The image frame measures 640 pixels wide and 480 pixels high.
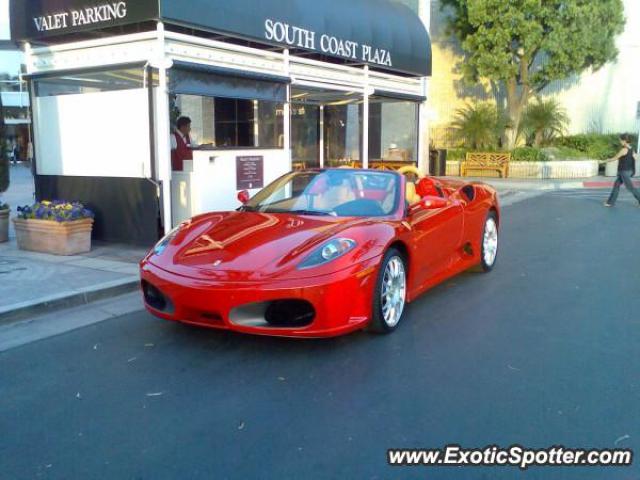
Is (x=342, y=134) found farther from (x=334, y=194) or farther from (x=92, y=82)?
(x=334, y=194)

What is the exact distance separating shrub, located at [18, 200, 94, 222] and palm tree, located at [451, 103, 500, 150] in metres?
17.8

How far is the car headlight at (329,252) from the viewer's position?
444 cm

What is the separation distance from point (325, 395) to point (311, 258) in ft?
3.46

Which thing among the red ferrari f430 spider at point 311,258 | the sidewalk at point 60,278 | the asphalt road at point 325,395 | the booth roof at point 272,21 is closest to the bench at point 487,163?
the booth roof at point 272,21

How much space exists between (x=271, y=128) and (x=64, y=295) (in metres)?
6.73

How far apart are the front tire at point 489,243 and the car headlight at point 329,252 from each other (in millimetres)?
2960

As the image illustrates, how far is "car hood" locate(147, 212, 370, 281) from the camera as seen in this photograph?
4.44 metres

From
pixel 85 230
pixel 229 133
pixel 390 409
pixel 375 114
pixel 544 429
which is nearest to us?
pixel 544 429

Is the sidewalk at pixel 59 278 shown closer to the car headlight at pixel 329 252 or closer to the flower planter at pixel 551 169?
the car headlight at pixel 329 252

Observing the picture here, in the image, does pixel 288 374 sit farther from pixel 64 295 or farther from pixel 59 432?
pixel 64 295

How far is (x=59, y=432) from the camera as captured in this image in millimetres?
3385

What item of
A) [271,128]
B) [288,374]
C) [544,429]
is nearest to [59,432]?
[288,374]

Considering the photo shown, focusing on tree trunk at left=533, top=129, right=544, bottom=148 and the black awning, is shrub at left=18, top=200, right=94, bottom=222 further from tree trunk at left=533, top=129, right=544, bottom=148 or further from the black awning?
tree trunk at left=533, top=129, right=544, bottom=148

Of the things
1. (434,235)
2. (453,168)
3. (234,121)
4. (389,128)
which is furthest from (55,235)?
(453,168)
